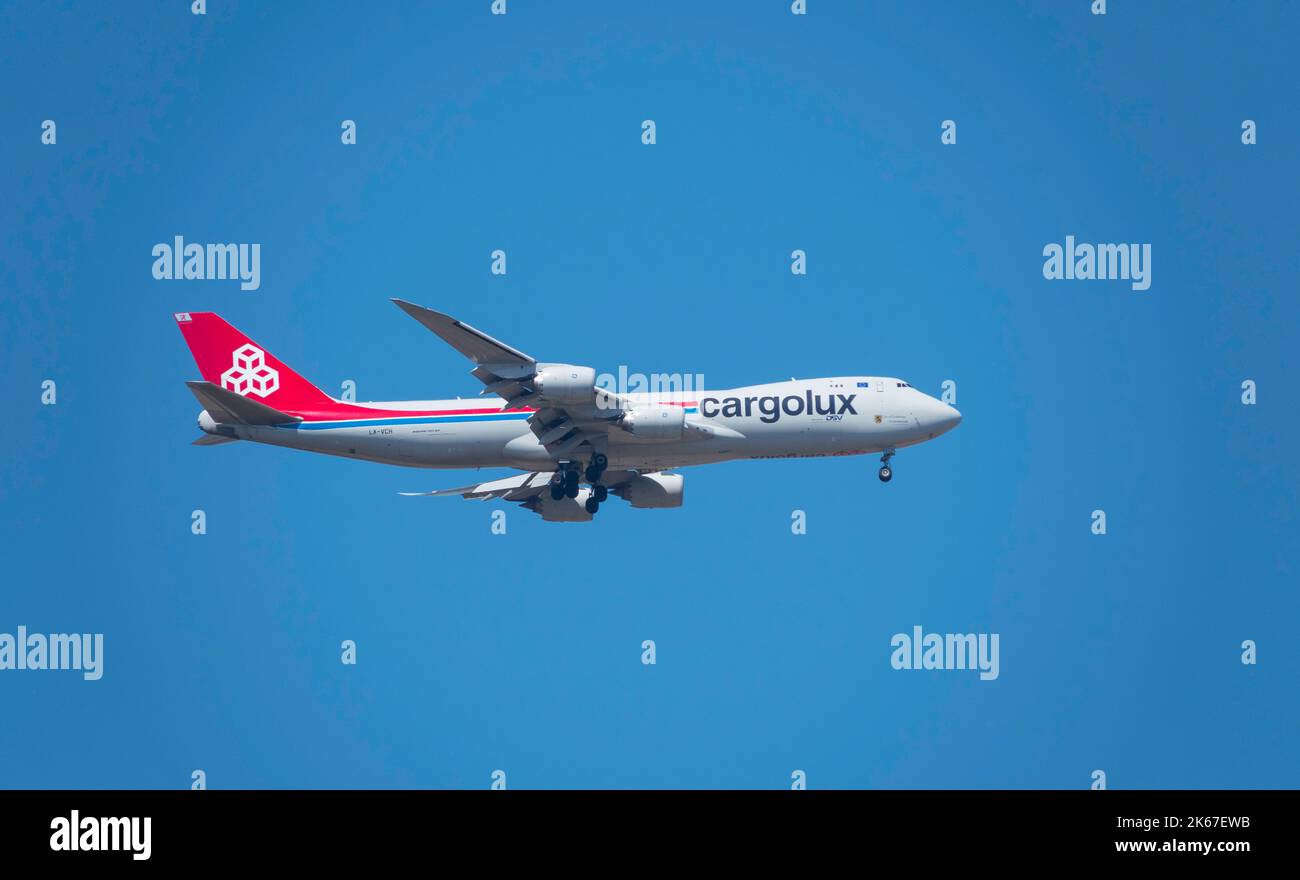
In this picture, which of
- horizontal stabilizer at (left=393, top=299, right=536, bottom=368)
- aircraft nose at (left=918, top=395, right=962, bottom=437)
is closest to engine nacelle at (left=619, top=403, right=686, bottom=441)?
horizontal stabilizer at (left=393, top=299, right=536, bottom=368)

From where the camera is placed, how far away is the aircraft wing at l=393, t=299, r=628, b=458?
53500 mm

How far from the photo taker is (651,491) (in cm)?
6638

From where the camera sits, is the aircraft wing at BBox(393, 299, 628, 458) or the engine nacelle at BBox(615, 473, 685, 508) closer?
the aircraft wing at BBox(393, 299, 628, 458)

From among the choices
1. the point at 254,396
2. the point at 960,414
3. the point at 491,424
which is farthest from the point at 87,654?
the point at 960,414

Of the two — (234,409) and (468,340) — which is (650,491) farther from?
(234,409)

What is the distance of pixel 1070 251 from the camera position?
76188 mm

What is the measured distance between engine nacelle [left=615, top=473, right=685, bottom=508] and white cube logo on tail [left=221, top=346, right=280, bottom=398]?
14.6 meters

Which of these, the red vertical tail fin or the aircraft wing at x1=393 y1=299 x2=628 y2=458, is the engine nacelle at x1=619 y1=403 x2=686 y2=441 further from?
the red vertical tail fin
